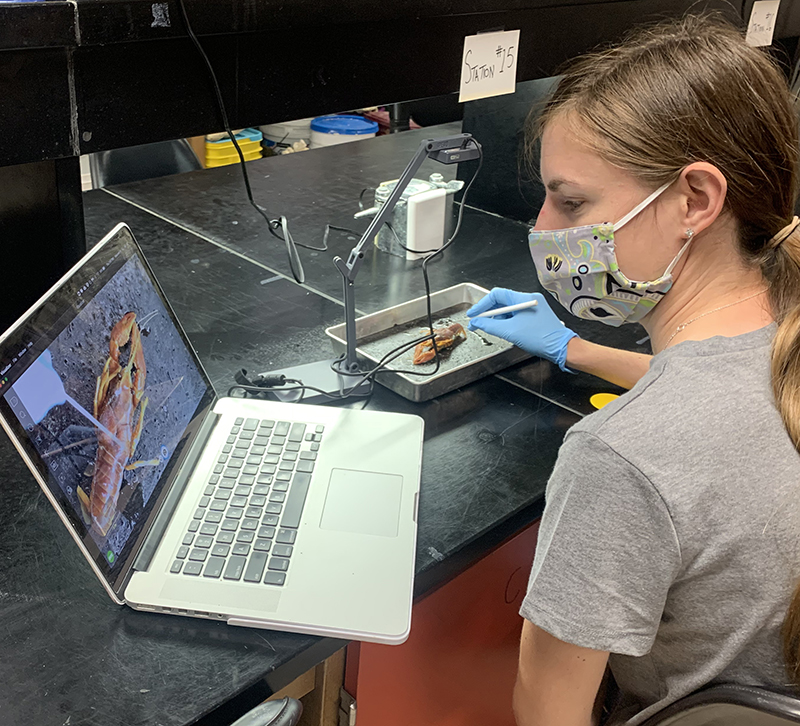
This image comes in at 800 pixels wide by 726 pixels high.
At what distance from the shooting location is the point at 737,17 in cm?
165

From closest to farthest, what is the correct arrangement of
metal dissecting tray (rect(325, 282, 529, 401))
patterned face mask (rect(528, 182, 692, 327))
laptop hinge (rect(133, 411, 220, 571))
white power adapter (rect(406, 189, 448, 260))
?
laptop hinge (rect(133, 411, 220, 571))
patterned face mask (rect(528, 182, 692, 327))
metal dissecting tray (rect(325, 282, 529, 401))
white power adapter (rect(406, 189, 448, 260))

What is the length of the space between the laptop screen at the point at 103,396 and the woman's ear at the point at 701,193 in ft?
2.09

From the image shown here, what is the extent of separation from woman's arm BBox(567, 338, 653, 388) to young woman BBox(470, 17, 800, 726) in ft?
0.67

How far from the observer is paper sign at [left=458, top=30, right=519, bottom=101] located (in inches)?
48.8

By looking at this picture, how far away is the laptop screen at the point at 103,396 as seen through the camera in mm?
686

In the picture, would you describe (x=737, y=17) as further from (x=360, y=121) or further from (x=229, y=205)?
(x=360, y=121)

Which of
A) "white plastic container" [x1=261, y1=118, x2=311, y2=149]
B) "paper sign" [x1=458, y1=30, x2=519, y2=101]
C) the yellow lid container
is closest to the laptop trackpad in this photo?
"paper sign" [x1=458, y1=30, x2=519, y2=101]

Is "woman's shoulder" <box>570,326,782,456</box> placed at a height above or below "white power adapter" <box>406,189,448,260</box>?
above

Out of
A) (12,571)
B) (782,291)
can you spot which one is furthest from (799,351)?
(12,571)

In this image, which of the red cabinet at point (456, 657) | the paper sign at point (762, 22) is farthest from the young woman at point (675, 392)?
the paper sign at point (762, 22)

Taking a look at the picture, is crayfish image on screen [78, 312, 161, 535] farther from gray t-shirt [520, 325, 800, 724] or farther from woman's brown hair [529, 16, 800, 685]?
woman's brown hair [529, 16, 800, 685]

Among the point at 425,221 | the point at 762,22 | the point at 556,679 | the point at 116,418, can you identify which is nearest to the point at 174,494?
the point at 116,418

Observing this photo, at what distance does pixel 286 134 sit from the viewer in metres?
3.56

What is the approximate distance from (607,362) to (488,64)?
21.1 inches
